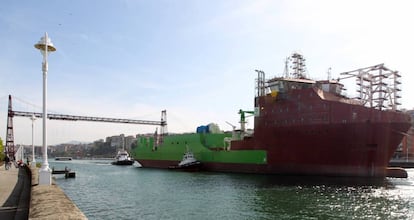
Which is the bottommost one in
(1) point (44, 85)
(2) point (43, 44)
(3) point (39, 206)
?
(3) point (39, 206)

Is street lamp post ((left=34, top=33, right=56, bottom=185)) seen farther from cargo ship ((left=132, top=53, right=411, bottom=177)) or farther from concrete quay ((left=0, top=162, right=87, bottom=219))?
cargo ship ((left=132, top=53, right=411, bottom=177))

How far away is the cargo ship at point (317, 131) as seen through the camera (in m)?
32.3

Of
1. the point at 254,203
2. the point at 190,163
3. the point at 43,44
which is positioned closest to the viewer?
the point at 43,44

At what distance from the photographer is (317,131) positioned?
33.7 meters

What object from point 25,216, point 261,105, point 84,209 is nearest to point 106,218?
point 84,209

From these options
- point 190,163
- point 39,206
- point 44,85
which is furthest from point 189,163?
point 39,206

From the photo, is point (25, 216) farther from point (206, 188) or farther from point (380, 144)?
point (380, 144)

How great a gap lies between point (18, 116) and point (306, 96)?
232 ft

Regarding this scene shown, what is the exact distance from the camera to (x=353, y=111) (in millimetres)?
32281

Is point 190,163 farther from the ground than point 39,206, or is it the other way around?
point 39,206

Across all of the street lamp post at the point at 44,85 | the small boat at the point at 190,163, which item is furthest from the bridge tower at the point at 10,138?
the street lamp post at the point at 44,85

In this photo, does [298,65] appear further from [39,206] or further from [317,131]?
[39,206]

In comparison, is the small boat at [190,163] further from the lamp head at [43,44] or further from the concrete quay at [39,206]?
the lamp head at [43,44]

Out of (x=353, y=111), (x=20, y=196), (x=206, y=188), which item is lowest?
(x=206, y=188)
